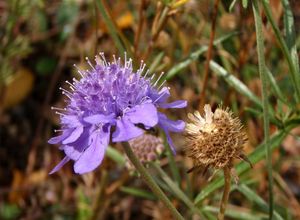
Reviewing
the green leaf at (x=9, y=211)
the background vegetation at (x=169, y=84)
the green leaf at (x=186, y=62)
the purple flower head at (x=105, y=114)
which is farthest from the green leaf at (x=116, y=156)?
the green leaf at (x=9, y=211)

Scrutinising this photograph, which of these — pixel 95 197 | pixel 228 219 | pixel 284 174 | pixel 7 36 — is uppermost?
pixel 7 36

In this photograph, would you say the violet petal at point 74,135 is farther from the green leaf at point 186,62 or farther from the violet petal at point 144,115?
the green leaf at point 186,62

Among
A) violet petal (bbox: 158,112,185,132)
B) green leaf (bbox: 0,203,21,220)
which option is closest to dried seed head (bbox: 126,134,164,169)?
violet petal (bbox: 158,112,185,132)

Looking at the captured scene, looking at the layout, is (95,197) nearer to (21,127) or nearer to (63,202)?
(63,202)

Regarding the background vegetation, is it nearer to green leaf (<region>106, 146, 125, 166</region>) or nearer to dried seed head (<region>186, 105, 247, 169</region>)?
green leaf (<region>106, 146, 125, 166</region>)

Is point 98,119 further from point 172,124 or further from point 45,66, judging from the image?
point 45,66

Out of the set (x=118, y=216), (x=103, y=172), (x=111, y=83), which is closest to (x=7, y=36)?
(x=103, y=172)
